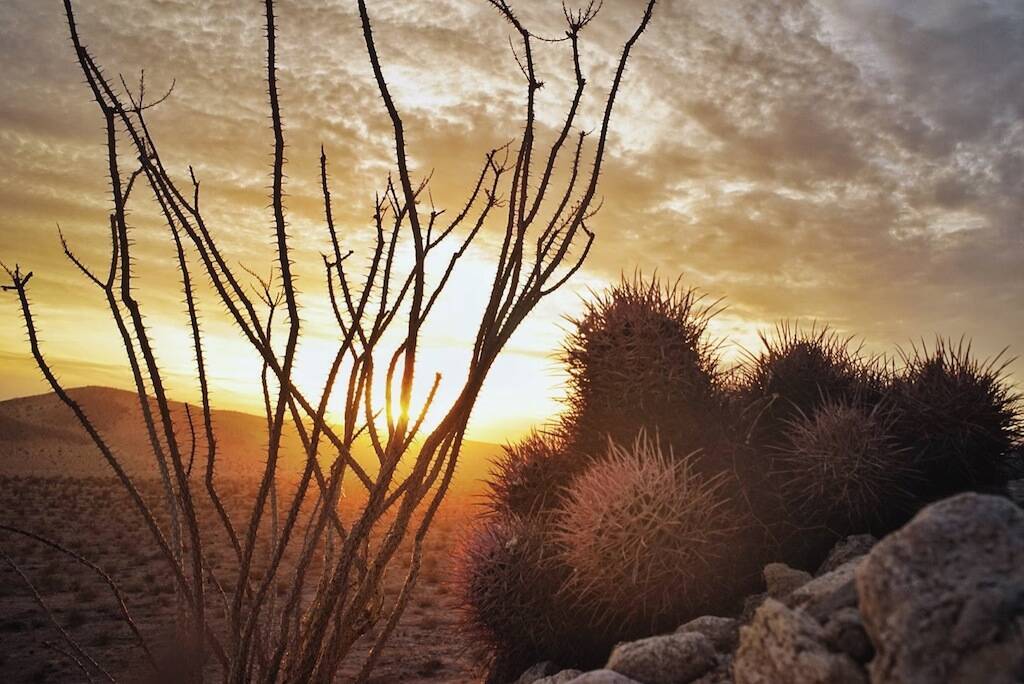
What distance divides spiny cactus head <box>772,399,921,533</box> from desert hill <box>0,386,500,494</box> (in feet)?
149

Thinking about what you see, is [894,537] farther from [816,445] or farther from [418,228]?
[816,445]

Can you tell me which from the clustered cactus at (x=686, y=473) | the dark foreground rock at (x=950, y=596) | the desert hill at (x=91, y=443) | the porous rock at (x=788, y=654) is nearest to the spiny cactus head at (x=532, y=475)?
the clustered cactus at (x=686, y=473)

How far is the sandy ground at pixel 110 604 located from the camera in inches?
362

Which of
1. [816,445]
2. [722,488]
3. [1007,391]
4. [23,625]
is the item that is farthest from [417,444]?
[23,625]

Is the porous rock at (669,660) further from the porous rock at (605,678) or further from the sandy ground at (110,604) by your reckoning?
the sandy ground at (110,604)

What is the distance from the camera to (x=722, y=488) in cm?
484

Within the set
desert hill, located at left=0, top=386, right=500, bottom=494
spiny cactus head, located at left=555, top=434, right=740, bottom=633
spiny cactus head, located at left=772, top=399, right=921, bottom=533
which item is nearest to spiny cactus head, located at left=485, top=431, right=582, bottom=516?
spiny cactus head, located at left=555, top=434, right=740, bottom=633

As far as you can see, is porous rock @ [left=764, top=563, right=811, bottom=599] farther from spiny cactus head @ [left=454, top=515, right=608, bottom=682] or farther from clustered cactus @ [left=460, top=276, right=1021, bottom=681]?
spiny cactus head @ [left=454, top=515, right=608, bottom=682]

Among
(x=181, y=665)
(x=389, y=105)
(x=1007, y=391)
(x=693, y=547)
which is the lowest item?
(x=181, y=665)

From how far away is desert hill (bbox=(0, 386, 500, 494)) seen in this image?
54562 millimetres

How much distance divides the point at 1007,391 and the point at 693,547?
2944 millimetres

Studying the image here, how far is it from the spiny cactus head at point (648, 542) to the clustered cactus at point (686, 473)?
11 mm

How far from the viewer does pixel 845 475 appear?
15.2ft

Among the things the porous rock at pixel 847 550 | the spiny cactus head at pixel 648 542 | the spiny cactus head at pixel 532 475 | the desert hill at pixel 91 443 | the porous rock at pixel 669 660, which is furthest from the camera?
the desert hill at pixel 91 443
